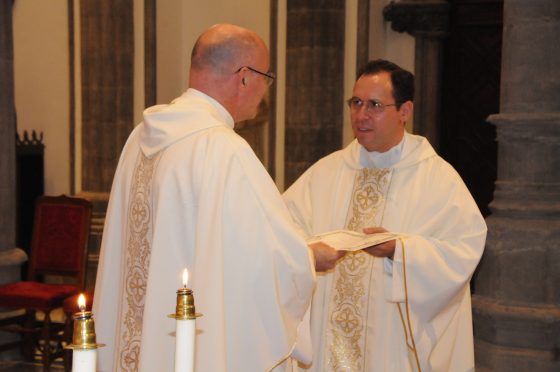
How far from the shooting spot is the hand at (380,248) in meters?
3.48

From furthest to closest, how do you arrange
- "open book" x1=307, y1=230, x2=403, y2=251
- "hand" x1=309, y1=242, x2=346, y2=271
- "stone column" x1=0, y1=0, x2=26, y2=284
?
"stone column" x1=0, y1=0, x2=26, y2=284 < "open book" x1=307, y1=230, x2=403, y2=251 < "hand" x1=309, y1=242, x2=346, y2=271

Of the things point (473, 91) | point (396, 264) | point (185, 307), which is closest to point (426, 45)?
point (473, 91)

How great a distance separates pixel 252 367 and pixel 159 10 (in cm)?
705

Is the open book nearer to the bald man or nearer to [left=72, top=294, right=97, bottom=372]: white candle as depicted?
the bald man

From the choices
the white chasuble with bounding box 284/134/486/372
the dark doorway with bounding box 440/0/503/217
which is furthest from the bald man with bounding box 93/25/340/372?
the dark doorway with bounding box 440/0/503/217

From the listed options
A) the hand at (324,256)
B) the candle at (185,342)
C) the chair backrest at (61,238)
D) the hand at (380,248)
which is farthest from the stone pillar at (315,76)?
the candle at (185,342)

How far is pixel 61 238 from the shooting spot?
251 inches

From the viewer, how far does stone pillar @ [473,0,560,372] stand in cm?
537

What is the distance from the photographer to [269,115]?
29.4ft

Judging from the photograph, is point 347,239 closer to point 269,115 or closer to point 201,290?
point 201,290

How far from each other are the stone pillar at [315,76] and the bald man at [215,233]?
5571 millimetres

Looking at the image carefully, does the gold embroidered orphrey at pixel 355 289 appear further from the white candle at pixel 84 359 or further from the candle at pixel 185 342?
the white candle at pixel 84 359

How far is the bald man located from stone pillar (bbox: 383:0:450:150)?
5.90 metres

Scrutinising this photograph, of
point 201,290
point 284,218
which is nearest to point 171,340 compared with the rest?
point 201,290
